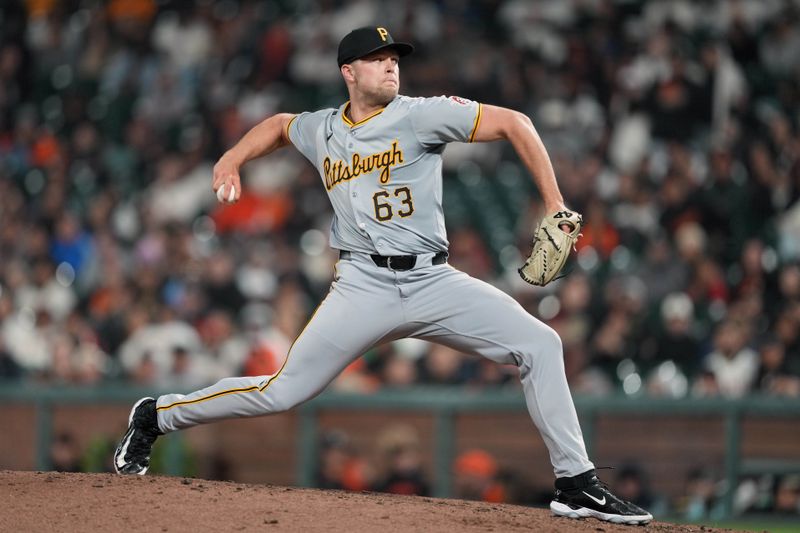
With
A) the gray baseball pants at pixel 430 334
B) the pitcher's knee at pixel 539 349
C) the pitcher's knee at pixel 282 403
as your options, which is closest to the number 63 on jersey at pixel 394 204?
the gray baseball pants at pixel 430 334

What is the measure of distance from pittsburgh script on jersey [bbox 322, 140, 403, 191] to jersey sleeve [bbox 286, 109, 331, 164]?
177 millimetres

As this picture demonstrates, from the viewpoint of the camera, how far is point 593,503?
4641mm

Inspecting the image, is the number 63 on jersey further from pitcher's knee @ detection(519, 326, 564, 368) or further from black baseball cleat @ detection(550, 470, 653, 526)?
black baseball cleat @ detection(550, 470, 653, 526)

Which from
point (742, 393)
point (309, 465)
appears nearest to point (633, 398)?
point (742, 393)

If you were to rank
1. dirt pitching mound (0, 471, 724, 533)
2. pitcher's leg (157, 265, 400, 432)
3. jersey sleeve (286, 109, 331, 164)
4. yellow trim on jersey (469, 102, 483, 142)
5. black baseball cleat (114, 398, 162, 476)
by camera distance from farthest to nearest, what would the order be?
black baseball cleat (114, 398, 162, 476)
jersey sleeve (286, 109, 331, 164)
pitcher's leg (157, 265, 400, 432)
yellow trim on jersey (469, 102, 483, 142)
dirt pitching mound (0, 471, 724, 533)

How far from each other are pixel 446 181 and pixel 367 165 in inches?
239

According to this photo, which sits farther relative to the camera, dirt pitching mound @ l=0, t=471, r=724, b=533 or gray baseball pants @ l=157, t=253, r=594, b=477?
gray baseball pants @ l=157, t=253, r=594, b=477

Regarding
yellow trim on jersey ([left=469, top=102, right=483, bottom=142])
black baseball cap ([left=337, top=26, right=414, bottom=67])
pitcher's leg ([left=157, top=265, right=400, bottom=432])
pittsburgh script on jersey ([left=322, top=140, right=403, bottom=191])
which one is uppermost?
black baseball cap ([left=337, top=26, right=414, bottom=67])

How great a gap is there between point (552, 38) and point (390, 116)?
6.94m

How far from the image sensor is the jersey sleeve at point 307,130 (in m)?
5.00

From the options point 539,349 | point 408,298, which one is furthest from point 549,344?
point 408,298

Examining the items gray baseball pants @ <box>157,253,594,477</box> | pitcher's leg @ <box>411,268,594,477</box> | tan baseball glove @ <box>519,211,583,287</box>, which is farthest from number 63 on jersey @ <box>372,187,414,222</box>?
tan baseball glove @ <box>519,211,583,287</box>

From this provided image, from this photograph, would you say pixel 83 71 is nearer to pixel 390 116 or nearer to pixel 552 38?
pixel 552 38

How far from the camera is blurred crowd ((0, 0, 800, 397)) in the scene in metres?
8.91
